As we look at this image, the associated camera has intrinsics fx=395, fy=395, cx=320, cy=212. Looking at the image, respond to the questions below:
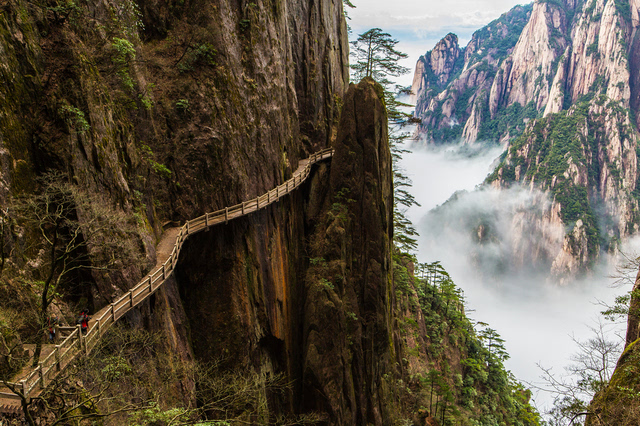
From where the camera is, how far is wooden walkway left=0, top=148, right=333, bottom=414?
878 cm

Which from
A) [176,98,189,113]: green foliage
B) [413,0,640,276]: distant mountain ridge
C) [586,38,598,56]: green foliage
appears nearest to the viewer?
[176,98,189,113]: green foliage

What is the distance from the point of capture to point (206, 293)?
20.3m

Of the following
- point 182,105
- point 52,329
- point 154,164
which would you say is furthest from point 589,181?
point 52,329

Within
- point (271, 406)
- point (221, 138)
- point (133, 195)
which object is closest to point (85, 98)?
point (133, 195)

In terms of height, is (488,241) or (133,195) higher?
(133,195)

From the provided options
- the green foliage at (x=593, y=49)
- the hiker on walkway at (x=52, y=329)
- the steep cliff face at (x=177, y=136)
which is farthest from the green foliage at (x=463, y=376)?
the green foliage at (x=593, y=49)

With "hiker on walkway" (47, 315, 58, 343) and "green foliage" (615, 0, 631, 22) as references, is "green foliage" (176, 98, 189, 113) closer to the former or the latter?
"hiker on walkway" (47, 315, 58, 343)

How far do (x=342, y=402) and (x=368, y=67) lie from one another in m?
29.7

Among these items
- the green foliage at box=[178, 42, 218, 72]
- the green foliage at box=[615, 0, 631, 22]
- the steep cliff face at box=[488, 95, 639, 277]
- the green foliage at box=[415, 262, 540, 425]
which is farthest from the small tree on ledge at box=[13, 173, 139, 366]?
the green foliage at box=[615, 0, 631, 22]

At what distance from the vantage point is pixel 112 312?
42.0 ft

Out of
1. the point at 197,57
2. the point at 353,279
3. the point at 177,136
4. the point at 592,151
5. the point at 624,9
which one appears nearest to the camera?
the point at 177,136

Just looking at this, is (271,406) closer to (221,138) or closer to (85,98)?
(221,138)

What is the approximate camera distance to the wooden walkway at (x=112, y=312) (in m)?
8.78

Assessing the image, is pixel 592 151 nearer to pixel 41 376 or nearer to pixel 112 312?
pixel 112 312
